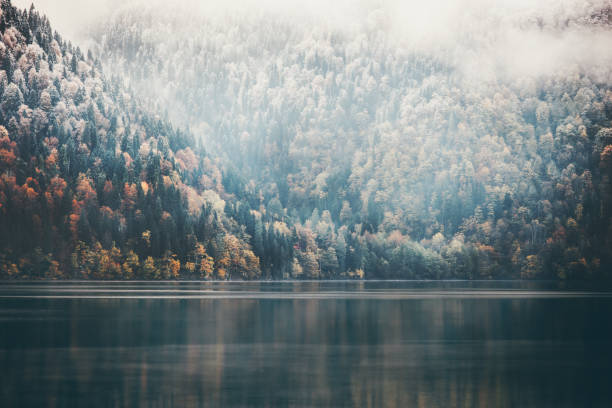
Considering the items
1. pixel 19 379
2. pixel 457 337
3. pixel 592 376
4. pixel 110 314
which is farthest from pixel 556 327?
pixel 19 379

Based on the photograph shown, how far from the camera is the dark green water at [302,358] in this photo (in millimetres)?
44906

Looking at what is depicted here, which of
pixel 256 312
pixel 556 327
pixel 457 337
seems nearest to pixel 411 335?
pixel 457 337

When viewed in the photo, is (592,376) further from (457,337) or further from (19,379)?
(19,379)

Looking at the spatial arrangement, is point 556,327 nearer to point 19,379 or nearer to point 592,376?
point 592,376

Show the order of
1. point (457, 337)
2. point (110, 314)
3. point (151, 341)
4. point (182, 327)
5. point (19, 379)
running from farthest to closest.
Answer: point (110, 314) < point (182, 327) < point (457, 337) < point (151, 341) < point (19, 379)

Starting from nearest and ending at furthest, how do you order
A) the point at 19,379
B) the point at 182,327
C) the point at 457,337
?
the point at 19,379 → the point at 457,337 → the point at 182,327

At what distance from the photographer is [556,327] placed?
82.1 meters

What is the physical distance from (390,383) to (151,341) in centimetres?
2531

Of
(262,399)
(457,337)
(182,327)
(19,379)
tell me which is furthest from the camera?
(182,327)

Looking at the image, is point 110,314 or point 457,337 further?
point 110,314

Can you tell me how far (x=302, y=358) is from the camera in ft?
194

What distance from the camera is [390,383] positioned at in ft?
161

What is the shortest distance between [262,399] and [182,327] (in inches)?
1441

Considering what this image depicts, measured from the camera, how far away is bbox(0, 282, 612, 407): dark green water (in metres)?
44.9
